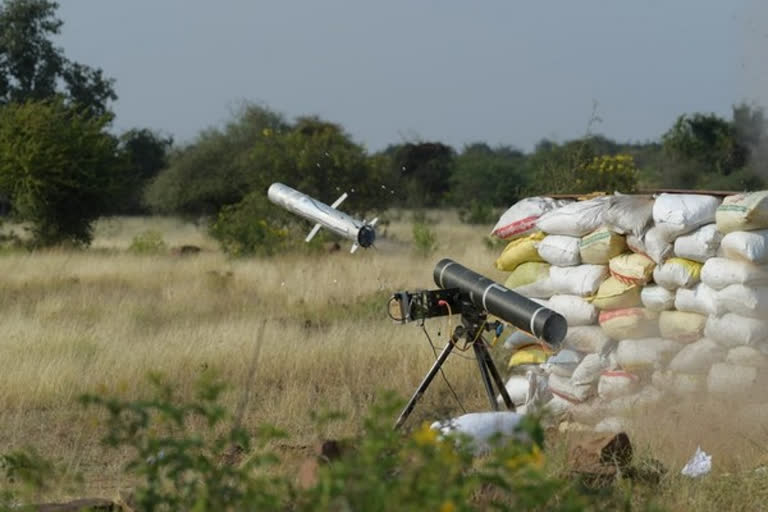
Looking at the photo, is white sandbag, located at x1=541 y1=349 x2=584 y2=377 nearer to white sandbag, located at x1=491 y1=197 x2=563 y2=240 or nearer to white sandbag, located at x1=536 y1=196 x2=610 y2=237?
white sandbag, located at x1=536 y1=196 x2=610 y2=237

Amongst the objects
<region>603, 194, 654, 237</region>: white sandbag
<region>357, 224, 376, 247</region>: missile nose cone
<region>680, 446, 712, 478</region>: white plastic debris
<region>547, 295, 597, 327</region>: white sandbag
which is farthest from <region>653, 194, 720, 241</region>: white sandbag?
<region>357, 224, 376, 247</region>: missile nose cone

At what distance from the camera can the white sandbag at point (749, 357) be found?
688cm

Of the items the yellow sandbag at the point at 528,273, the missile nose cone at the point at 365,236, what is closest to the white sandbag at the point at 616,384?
the yellow sandbag at the point at 528,273

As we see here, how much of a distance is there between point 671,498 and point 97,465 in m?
3.09

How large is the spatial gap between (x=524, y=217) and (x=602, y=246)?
921 millimetres

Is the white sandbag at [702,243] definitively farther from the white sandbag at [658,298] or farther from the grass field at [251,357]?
the grass field at [251,357]

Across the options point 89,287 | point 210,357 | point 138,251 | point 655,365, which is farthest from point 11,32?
point 655,365

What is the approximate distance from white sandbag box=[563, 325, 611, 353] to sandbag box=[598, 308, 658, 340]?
152mm

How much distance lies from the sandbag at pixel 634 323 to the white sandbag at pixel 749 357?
61 centimetres

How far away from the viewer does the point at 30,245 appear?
928 inches

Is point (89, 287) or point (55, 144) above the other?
point (55, 144)

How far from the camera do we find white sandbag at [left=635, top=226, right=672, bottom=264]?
7250 mm

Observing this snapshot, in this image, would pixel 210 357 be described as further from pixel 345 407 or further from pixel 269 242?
pixel 269 242

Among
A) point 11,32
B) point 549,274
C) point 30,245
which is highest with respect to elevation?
point 11,32
